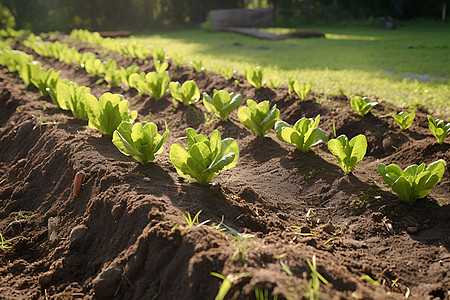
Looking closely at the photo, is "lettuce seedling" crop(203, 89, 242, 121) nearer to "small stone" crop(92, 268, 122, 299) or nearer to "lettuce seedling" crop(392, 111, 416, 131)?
"lettuce seedling" crop(392, 111, 416, 131)

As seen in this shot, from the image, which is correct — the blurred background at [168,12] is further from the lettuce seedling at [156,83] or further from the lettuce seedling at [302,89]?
the lettuce seedling at [156,83]

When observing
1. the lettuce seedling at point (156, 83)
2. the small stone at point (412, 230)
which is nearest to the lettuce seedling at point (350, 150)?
the small stone at point (412, 230)

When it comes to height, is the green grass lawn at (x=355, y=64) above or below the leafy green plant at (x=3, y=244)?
above

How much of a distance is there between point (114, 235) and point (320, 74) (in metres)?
4.54

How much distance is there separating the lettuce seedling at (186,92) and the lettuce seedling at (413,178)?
228 centimetres

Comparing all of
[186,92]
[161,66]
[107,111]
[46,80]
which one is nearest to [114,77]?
[161,66]

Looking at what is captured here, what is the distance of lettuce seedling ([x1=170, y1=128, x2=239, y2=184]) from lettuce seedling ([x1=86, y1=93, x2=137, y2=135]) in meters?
0.90

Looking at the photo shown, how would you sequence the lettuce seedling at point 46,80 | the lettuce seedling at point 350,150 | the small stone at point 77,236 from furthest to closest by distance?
the lettuce seedling at point 46,80 < the lettuce seedling at point 350,150 < the small stone at point 77,236

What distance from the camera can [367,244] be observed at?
86.1 inches

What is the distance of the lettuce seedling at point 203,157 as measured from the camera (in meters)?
2.19

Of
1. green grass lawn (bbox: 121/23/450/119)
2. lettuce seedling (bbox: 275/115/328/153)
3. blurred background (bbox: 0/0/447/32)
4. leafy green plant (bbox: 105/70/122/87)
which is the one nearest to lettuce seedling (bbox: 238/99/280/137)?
lettuce seedling (bbox: 275/115/328/153)

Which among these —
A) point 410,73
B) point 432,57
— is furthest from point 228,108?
point 432,57

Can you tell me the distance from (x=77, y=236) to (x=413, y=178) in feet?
6.34

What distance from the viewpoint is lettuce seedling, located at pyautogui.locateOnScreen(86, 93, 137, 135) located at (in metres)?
2.98
